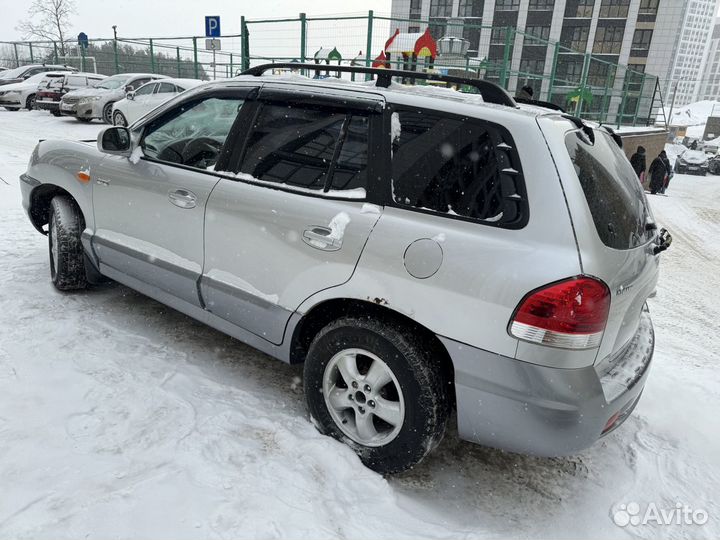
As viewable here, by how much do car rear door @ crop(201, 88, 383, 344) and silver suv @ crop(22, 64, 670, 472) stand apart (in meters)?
0.01

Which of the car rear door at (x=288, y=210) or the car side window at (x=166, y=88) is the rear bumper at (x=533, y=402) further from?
the car side window at (x=166, y=88)

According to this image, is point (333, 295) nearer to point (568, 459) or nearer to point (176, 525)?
point (176, 525)

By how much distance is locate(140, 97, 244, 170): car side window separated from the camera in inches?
128

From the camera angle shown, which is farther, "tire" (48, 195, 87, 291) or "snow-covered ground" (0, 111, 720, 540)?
"tire" (48, 195, 87, 291)

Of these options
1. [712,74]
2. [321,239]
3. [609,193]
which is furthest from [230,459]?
[712,74]

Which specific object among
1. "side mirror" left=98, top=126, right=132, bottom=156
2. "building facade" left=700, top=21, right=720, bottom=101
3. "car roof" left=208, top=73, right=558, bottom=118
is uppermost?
"building facade" left=700, top=21, right=720, bottom=101

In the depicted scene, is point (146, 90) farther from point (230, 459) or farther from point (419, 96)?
point (230, 459)

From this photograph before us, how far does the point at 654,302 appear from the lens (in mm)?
6035

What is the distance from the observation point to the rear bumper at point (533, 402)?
2.18 metres

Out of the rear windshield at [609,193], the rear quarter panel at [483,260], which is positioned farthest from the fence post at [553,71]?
the rear quarter panel at [483,260]

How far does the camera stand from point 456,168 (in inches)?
93.9

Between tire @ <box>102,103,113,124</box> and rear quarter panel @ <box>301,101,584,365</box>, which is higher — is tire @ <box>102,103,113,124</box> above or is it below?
below

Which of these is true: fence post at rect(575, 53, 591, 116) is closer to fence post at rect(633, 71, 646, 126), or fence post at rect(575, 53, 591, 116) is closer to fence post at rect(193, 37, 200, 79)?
fence post at rect(633, 71, 646, 126)

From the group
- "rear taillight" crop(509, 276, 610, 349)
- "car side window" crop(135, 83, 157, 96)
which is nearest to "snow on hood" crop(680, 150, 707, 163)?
"car side window" crop(135, 83, 157, 96)
